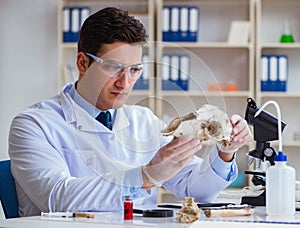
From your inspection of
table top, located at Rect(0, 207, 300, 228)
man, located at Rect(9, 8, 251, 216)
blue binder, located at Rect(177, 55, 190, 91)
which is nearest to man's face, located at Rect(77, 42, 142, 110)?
man, located at Rect(9, 8, 251, 216)

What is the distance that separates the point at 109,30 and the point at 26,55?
10.2ft

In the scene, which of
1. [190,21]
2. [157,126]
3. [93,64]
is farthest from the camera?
[190,21]

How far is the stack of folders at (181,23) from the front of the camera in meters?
4.59

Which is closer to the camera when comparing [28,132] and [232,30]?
[28,132]

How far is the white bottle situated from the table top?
34 millimetres

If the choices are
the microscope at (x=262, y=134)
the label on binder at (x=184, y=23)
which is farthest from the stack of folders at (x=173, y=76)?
the label on binder at (x=184, y=23)

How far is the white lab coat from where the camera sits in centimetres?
182

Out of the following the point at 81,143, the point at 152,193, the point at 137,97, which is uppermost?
the point at 137,97

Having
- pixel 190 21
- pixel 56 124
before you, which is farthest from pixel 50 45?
pixel 56 124

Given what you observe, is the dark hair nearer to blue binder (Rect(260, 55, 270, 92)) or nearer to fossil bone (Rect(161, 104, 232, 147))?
fossil bone (Rect(161, 104, 232, 147))

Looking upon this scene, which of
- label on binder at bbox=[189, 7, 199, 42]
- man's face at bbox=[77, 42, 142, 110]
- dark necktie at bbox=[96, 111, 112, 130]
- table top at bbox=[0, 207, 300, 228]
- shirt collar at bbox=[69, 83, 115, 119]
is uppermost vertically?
label on binder at bbox=[189, 7, 199, 42]

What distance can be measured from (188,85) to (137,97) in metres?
0.14

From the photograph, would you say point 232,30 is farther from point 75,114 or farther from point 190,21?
point 75,114

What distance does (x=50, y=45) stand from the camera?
4977 millimetres
